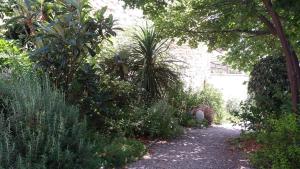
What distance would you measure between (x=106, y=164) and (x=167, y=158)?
149cm

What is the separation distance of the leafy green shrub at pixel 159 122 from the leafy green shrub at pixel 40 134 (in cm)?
344

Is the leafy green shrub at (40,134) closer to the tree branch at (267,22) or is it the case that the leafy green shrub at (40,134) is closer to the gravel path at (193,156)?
the gravel path at (193,156)

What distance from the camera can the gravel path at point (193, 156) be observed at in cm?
611

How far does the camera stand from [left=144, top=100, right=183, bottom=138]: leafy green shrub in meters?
8.35

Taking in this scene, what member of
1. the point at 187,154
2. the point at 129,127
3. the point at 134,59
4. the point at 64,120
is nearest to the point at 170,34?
the point at 134,59

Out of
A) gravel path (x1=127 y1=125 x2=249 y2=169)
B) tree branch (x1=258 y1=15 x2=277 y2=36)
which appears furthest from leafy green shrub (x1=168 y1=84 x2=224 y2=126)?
tree branch (x1=258 y1=15 x2=277 y2=36)

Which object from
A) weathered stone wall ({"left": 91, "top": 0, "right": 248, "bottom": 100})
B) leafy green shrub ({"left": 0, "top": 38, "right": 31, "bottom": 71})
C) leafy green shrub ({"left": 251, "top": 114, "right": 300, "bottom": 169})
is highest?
weathered stone wall ({"left": 91, "top": 0, "right": 248, "bottom": 100})

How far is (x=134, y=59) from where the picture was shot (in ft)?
34.1

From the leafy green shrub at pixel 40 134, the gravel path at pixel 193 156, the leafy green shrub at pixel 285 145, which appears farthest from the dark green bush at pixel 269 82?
the leafy green shrub at pixel 40 134

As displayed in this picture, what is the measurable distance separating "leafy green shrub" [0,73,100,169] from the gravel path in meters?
1.32

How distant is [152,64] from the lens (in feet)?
33.8

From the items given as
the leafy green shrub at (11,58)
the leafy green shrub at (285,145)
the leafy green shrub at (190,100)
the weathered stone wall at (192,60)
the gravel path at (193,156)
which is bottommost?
the gravel path at (193,156)

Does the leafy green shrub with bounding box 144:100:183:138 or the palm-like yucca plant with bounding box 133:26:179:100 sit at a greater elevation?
the palm-like yucca plant with bounding box 133:26:179:100

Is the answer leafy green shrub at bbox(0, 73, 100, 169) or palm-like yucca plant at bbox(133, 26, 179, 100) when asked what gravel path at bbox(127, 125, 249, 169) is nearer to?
leafy green shrub at bbox(0, 73, 100, 169)
